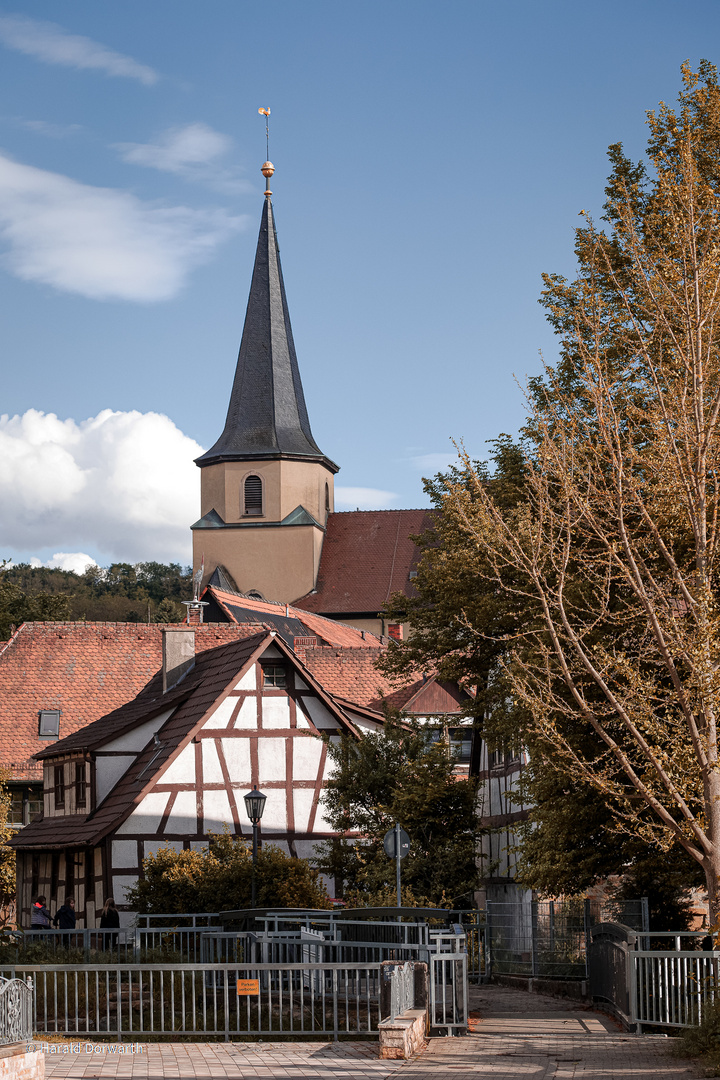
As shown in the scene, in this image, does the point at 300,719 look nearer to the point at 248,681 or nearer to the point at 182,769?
the point at 248,681

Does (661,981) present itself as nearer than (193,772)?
Yes

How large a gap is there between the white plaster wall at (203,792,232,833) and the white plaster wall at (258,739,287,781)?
0.98 metres

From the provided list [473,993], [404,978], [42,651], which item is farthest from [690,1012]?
[42,651]

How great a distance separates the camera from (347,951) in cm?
1728

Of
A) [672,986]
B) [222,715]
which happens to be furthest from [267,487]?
[672,986]

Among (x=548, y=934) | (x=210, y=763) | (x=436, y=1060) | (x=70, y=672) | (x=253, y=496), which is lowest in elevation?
(x=548, y=934)

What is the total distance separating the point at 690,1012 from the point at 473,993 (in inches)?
325

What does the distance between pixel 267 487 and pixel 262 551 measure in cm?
386

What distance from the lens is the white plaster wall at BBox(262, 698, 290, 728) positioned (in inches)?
1156

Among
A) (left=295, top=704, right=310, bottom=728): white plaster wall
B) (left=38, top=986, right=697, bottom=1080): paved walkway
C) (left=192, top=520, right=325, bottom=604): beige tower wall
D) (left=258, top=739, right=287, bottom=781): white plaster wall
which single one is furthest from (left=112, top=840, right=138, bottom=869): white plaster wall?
(left=192, top=520, right=325, bottom=604): beige tower wall

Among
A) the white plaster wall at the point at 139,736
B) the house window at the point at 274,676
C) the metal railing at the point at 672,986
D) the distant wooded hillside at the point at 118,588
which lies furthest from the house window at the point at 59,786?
the distant wooded hillside at the point at 118,588

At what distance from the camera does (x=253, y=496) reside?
270 feet

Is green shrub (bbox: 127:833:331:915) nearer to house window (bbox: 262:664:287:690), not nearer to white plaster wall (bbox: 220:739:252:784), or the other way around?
white plaster wall (bbox: 220:739:252:784)

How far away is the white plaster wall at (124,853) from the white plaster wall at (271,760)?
3.07 metres
